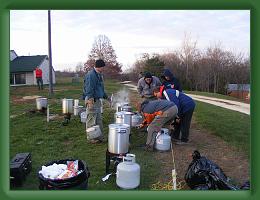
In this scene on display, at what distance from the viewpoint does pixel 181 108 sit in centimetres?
742

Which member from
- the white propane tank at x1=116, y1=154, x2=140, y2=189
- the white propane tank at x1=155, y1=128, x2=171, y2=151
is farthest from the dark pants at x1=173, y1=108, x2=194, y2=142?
the white propane tank at x1=116, y1=154, x2=140, y2=189

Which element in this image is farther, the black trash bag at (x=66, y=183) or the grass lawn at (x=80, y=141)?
the grass lawn at (x=80, y=141)

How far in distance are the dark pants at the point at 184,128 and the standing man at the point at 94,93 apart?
1.75 m

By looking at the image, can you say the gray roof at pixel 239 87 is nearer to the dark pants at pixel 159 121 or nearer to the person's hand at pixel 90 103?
the dark pants at pixel 159 121

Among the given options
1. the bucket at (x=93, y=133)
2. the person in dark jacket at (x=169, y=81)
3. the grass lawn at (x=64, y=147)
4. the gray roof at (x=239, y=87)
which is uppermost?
the person in dark jacket at (x=169, y=81)

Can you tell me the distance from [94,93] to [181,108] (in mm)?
1976

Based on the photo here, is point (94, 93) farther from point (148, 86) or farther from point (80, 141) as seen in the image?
point (148, 86)

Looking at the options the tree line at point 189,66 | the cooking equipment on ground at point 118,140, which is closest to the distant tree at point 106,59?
Answer: the tree line at point 189,66

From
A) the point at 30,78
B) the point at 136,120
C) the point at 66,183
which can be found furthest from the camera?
the point at 30,78

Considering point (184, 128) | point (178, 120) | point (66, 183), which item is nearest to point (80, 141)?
point (178, 120)

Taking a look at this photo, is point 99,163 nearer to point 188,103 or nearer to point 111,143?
point 111,143

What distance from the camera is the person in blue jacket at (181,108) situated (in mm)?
7133

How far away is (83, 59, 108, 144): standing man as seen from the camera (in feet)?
24.4

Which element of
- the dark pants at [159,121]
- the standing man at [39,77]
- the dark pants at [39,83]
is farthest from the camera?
the dark pants at [39,83]
